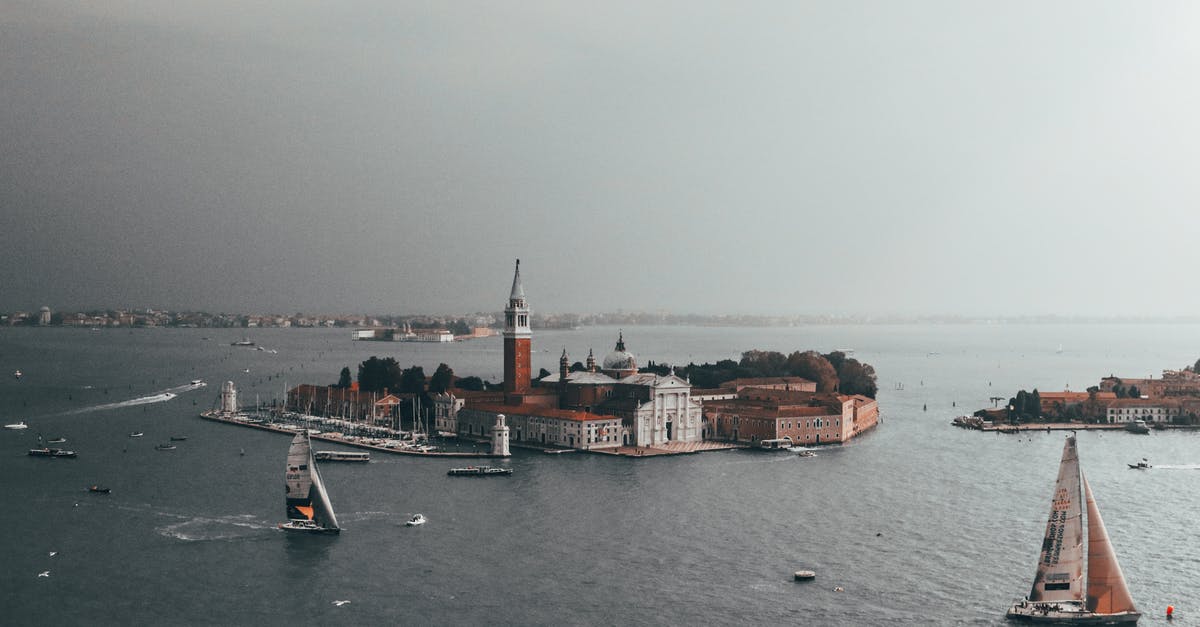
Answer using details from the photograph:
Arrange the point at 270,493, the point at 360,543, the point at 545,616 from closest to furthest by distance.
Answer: the point at 545,616, the point at 360,543, the point at 270,493

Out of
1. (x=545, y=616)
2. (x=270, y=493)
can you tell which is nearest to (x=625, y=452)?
(x=270, y=493)

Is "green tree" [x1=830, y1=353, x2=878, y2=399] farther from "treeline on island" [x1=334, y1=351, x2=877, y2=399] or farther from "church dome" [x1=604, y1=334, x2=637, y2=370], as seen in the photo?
"church dome" [x1=604, y1=334, x2=637, y2=370]

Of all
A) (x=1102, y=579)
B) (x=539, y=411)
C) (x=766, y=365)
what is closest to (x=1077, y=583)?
(x=1102, y=579)

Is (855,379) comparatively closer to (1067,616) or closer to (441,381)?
(441,381)

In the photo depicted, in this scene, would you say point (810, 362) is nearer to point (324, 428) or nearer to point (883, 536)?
point (324, 428)

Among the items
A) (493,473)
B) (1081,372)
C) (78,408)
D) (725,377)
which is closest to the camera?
(493,473)

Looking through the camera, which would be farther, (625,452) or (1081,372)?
(1081,372)

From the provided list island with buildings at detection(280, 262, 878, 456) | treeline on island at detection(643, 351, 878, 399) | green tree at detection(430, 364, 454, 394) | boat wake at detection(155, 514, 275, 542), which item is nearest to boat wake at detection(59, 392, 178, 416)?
island with buildings at detection(280, 262, 878, 456)
